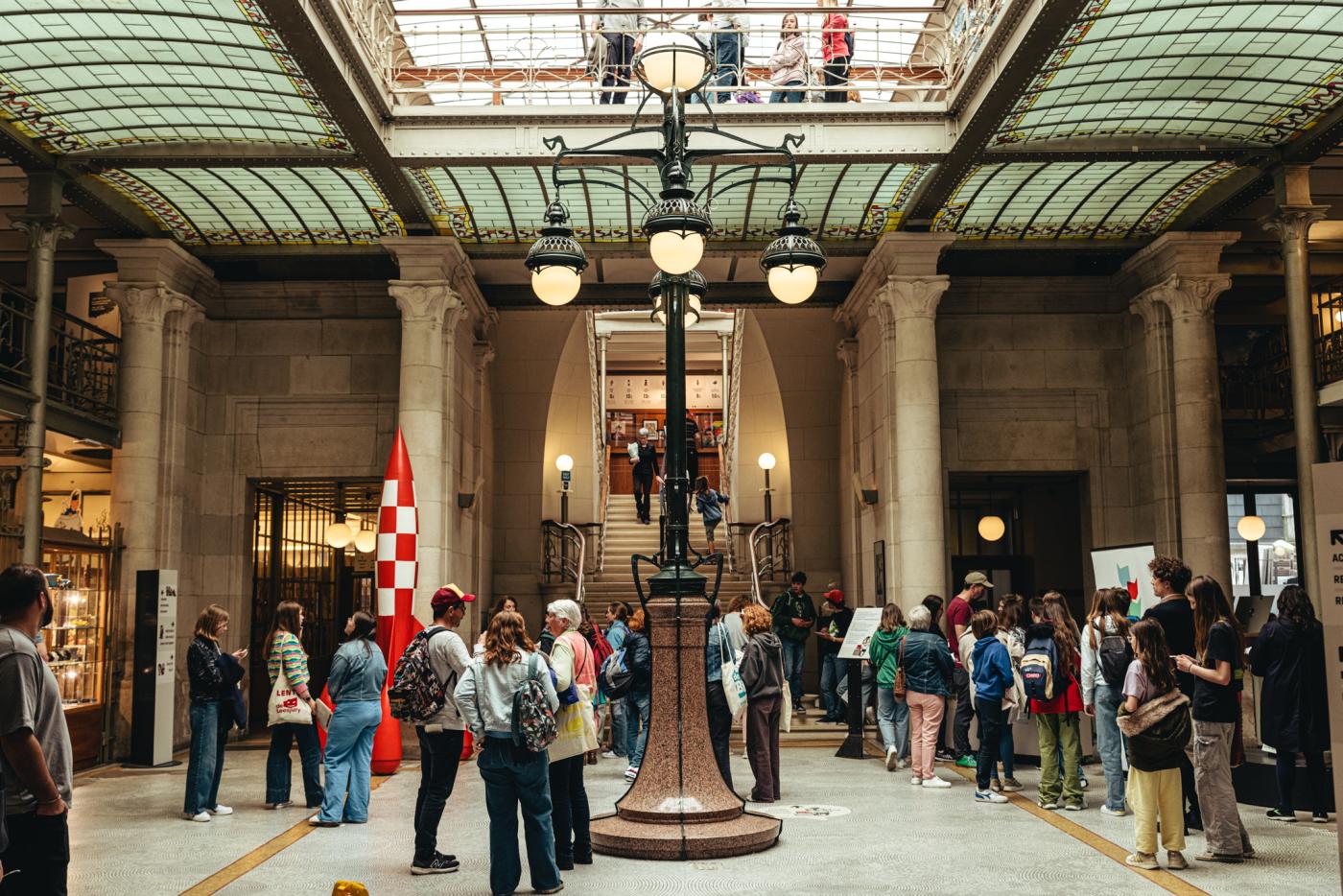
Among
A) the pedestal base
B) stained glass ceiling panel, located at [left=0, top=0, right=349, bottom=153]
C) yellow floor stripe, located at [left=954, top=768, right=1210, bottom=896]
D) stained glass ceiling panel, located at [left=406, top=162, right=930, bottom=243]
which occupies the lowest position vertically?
yellow floor stripe, located at [left=954, top=768, right=1210, bottom=896]

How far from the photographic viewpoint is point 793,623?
49.5 feet

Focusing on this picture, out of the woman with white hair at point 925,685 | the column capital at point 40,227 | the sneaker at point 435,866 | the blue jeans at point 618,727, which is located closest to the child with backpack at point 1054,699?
the woman with white hair at point 925,685

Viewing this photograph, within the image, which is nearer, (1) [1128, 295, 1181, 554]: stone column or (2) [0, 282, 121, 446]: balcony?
(2) [0, 282, 121, 446]: balcony

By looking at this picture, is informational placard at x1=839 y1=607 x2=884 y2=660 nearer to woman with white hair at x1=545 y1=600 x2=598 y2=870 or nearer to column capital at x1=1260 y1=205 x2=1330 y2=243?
woman with white hair at x1=545 y1=600 x2=598 y2=870

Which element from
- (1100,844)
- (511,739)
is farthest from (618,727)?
(511,739)

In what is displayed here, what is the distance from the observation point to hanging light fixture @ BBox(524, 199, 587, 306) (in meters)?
7.64

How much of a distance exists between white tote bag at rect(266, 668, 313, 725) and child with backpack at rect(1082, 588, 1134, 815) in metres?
6.18

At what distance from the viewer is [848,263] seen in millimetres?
16375

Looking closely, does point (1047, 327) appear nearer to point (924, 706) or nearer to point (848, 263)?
point (848, 263)

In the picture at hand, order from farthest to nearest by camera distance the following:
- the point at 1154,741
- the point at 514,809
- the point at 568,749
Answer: the point at 1154,741 → the point at 568,749 → the point at 514,809

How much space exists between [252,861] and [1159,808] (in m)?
5.84

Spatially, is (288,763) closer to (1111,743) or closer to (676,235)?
(676,235)

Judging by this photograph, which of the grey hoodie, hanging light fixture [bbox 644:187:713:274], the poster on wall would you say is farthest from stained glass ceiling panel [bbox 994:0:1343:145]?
the grey hoodie

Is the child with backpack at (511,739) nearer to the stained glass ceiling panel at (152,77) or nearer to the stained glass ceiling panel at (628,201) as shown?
the stained glass ceiling panel at (152,77)
